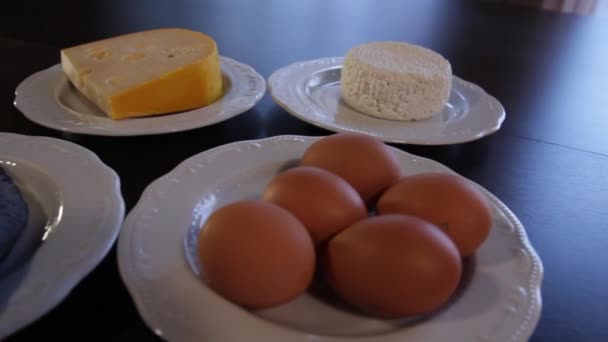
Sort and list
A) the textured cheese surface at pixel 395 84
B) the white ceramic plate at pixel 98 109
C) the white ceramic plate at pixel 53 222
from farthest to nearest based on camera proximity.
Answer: the textured cheese surface at pixel 395 84 < the white ceramic plate at pixel 98 109 < the white ceramic plate at pixel 53 222

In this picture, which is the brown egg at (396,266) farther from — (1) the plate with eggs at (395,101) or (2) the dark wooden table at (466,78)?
(1) the plate with eggs at (395,101)

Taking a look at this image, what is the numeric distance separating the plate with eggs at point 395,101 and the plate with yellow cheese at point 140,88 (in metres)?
0.09

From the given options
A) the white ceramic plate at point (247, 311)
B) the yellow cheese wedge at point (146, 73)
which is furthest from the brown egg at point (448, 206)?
the yellow cheese wedge at point (146, 73)

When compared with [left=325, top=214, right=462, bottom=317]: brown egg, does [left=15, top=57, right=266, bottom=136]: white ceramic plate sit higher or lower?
lower

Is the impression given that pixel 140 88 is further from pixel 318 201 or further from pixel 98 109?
pixel 318 201

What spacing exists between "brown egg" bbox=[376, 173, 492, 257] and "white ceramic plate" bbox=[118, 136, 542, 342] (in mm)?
32

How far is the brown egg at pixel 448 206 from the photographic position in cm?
48

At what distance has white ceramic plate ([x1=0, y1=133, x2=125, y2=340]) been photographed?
0.40 m

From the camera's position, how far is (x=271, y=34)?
129cm

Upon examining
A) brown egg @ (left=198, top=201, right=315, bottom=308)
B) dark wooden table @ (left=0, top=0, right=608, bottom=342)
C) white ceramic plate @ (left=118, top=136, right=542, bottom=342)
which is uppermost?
brown egg @ (left=198, top=201, right=315, bottom=308)

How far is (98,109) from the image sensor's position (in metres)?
0.88

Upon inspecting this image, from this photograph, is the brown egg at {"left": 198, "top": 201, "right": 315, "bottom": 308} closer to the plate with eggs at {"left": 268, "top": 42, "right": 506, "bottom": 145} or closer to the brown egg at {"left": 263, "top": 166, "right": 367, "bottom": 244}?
the brown egg at {"left": 263, "top": 166, "right": 367, "bottom": 244}

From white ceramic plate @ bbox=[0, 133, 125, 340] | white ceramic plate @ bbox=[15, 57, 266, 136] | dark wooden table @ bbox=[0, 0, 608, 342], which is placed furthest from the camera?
white ceramic plate @ bbox=[15, 57, 266, 136]

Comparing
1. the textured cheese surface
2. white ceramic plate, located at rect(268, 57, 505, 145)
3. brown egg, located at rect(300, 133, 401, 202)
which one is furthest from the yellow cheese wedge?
brown egg, located at rect(300, 133, 401, 202)
